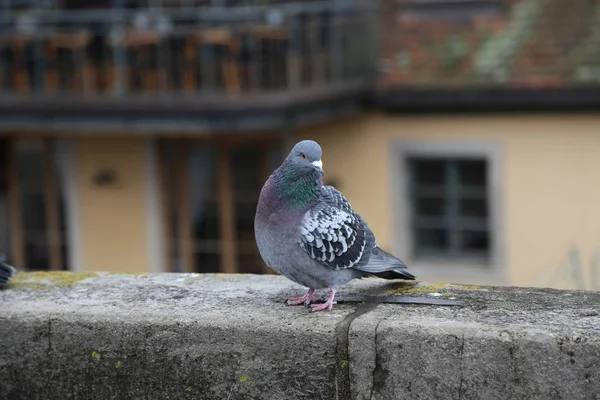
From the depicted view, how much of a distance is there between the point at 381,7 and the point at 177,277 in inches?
328

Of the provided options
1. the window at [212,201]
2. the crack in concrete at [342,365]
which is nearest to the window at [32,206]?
the window at [212,201]

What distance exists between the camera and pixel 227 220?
38.3ft

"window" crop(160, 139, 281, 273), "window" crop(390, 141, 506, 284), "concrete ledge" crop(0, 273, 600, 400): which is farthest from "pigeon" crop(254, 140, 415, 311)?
"window" crop(160, 139, 281, 273)

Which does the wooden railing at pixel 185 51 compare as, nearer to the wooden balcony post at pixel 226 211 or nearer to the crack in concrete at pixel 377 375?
the wooden balcony post at pixel 226 211

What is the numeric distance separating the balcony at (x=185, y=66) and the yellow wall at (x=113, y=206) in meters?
0.96

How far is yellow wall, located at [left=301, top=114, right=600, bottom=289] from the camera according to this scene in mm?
10523

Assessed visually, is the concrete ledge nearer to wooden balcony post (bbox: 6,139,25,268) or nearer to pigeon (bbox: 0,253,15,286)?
pigeon (bbox: 0,253,15,286)

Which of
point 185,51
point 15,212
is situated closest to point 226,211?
point 185,51

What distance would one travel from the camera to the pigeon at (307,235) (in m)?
3.12

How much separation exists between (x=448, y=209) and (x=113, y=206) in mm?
3615

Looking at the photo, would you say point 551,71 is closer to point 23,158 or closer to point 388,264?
point 23,158

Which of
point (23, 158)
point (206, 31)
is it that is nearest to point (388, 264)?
point (206, 31)

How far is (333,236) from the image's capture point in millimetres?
3162

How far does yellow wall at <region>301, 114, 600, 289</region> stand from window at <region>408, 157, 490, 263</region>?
32 cm
